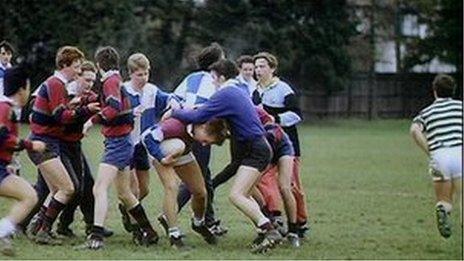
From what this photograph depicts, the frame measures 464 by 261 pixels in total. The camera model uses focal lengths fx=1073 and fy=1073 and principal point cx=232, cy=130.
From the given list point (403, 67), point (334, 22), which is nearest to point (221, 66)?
point (334, 22)

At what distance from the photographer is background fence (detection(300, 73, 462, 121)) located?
51.7m

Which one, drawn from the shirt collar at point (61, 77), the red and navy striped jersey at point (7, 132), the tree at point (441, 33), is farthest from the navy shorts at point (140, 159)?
the tree at point (441, 33)

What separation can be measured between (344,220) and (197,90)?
10.4 feet

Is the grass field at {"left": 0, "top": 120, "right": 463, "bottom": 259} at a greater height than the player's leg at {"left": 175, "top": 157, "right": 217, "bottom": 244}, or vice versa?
the player's leg at {"left": 175, "top": 157, "right": 217, "bottom": 244}

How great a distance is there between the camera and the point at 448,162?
10.4 meters

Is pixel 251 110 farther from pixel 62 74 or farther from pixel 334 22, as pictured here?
pixel 334 22

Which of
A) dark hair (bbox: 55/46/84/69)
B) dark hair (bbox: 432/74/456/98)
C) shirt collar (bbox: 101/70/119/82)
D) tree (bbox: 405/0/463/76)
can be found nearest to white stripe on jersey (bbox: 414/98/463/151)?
dark hair (bbox: 432/74/456/98)

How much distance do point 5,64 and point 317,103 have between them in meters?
39.6

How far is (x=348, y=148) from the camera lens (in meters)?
30.2

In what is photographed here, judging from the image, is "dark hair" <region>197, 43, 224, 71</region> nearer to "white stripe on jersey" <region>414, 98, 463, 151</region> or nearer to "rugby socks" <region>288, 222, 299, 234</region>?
"rugby socks" <region>288, 222, 299, 234</region>

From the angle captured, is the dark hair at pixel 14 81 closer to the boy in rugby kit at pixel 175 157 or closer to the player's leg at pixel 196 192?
the boy in rugby kit at pixel 175 157

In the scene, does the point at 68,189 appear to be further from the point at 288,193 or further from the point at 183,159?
the point at 288,193

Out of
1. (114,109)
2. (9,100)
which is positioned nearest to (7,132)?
(9,100)

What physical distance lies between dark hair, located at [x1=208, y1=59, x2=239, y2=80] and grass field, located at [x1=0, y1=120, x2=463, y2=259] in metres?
1.75
